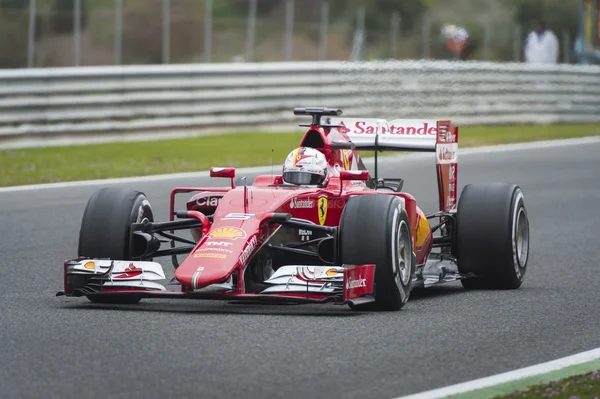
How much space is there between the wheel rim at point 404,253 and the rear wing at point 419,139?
1.78m

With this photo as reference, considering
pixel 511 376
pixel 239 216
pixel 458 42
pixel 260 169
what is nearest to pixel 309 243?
pixel 239 216

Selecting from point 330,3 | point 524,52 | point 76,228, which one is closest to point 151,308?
point 76,228

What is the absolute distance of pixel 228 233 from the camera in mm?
8344

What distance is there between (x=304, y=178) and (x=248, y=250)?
3.99 ft

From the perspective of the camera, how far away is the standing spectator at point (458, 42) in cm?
3024

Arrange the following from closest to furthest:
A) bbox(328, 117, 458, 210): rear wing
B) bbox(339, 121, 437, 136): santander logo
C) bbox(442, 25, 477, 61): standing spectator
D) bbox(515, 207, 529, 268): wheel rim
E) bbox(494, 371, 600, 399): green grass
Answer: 1. bbox(494, 371, 600, 399): green grass
2. bbox(515, 207, 529, 268): wheel rim
3. bbox(328, 117, 458, 210): rear wing
4. bbox(339, 121, 437, 136): santander logo
5. bbox(442, 25, 477, 61): standing spectator

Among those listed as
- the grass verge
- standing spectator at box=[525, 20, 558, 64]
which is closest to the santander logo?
the grass verge

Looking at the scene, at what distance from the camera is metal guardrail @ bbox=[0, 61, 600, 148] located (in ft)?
65.6

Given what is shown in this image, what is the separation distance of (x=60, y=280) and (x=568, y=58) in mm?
25825

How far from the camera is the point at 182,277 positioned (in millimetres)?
8016

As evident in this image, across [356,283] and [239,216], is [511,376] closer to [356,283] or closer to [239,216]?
[356,283]

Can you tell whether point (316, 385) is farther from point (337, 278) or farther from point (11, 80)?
point (11, 80)

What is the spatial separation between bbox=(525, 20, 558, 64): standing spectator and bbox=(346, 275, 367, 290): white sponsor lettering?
23.3 metres

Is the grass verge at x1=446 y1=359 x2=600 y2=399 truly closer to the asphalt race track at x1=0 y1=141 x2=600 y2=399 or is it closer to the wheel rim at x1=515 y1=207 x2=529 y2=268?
the asphalt race track at x1=0 y1=141 x2=600 y2=399
